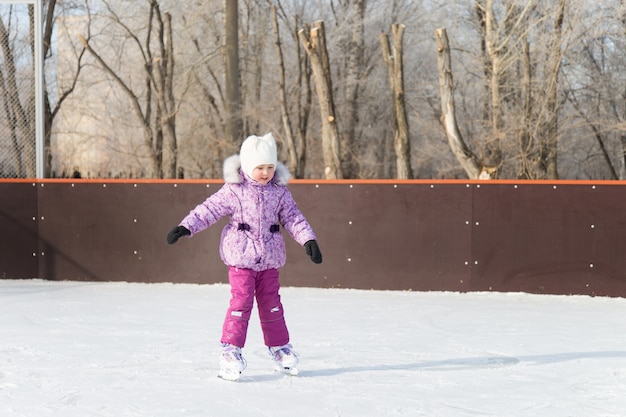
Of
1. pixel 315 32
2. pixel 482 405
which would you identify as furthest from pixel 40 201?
pixel 482 405

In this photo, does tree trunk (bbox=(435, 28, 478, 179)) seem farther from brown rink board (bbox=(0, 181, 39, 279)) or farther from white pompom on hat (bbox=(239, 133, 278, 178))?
white pompom on hat (bbox=(239, 133, 278, 178))

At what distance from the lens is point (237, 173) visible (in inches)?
187

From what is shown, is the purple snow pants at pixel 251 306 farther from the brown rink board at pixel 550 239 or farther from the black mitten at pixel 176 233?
the brown rink board at pixel 550 239

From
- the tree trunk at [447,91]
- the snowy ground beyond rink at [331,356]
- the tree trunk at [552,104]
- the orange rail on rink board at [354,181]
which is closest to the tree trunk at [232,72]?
the tree trunk at [552,104]

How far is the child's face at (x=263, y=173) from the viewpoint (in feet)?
15.3

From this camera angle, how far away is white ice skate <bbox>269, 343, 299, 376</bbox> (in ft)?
15.2

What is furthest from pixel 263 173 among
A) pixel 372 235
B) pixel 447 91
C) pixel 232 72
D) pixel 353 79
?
pixel 353 79

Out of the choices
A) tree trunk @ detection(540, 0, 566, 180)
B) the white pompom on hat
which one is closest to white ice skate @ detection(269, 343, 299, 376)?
the white pompom on hat

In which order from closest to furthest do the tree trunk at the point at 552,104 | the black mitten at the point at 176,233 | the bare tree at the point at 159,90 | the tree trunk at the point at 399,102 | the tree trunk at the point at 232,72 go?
the black mitten at the point at 176,233
the tree trunk at the point at 399,102
the tree trunk at the point at 552,104
the tree trunk at the point at 232,72
the bare tree at the point at 159,90

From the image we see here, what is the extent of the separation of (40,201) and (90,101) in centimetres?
1195

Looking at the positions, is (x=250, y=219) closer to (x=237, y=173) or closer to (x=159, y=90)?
(x=237, y=173)

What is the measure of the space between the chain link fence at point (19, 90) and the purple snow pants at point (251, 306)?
5458mm

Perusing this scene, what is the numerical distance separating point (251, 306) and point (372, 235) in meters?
3.98

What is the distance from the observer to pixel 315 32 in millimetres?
12398
